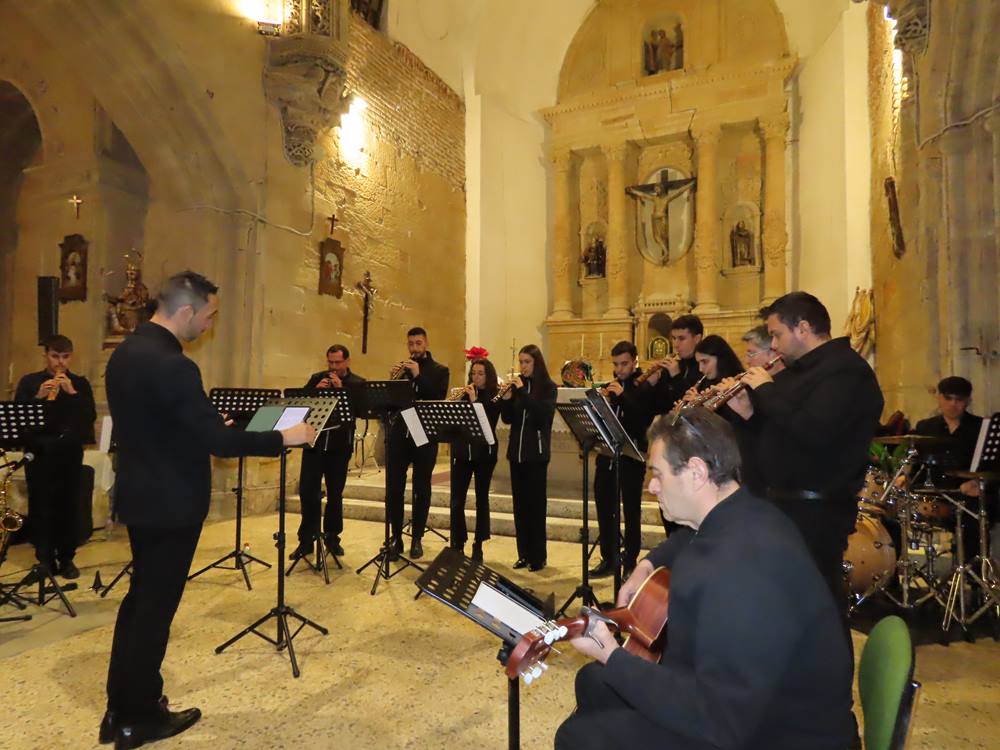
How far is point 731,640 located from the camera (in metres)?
1.12

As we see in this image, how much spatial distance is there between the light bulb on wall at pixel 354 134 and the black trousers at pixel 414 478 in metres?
5.07

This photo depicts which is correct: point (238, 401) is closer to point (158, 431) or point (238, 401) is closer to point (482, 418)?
point (482, 418)

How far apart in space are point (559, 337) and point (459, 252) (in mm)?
2625

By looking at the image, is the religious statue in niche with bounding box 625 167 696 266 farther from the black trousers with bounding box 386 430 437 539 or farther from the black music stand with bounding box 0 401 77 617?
the black music stand with bounding box 0 401 77 617

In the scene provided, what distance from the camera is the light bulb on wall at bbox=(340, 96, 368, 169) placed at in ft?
28.5

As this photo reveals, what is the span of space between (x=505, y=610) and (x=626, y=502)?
303 centimetres

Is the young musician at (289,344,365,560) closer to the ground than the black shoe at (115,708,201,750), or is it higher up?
higher up

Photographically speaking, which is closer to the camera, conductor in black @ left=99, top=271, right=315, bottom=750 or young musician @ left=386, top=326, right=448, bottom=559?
conductor in black @ left=99, top=271, right=315, bottom=750

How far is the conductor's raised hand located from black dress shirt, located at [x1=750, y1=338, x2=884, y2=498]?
175 cm

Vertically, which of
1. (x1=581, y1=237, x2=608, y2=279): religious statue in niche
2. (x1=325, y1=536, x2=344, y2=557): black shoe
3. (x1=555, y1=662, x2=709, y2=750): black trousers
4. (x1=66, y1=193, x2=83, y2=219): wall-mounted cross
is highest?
(x1=581, y1=237, x2=608, y2=279): religious statue in niche

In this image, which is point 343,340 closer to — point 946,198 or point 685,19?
point 946,198

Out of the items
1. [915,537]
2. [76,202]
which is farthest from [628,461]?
[76,202]

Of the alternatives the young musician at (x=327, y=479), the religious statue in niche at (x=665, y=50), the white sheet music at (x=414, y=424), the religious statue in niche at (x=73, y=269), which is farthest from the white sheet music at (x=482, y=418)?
the religious statue in niche at (x=665, y=50)

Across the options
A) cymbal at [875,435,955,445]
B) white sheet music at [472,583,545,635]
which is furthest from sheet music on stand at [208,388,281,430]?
cymbal at [875,435,955,445]
